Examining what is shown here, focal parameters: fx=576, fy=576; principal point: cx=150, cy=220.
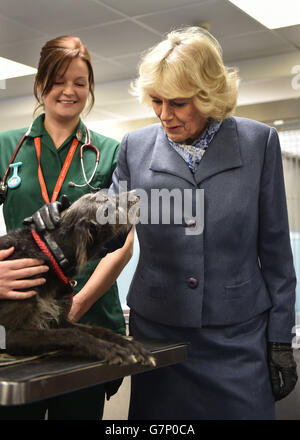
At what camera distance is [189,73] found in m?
1.49

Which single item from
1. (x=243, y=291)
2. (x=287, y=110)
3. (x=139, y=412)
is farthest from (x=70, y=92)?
(x=287, y=110)

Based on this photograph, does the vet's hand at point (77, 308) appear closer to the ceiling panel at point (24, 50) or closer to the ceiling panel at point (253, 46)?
the ceiling panel at point (24, 50)

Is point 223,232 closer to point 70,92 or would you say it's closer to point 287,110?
point 70,92

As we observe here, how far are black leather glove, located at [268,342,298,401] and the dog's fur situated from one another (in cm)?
44

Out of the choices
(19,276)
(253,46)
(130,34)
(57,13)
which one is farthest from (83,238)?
(253,46)

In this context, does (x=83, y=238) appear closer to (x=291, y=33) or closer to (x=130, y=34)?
(x=130, y=34)

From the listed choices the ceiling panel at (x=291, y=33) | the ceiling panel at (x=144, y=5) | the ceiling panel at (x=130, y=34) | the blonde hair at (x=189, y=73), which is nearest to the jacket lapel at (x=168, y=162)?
the blonde hair at (x=189, y=73)

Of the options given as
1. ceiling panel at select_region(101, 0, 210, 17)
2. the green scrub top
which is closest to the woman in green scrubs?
the green scrub top

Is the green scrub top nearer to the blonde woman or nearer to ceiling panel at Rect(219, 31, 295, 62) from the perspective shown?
the blonde woman

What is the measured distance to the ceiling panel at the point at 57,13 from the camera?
452cm

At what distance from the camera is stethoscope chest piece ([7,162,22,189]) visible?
1.81m

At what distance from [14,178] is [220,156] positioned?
0.67m

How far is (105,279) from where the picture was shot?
1771mm

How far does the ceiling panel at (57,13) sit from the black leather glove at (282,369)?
12.0 feet
